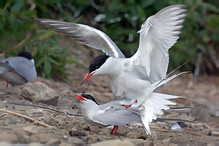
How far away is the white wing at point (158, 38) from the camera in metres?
3.39

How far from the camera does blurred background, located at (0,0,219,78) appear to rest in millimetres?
5516

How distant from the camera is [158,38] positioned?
3.55 meters

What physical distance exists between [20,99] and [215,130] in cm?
224

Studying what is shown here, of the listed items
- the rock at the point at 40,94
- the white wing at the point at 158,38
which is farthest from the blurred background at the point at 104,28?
the white wing at the point at 158,38

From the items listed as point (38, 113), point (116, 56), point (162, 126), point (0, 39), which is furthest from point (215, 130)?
point (0, 39)

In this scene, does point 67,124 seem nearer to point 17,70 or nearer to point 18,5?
point 17,70

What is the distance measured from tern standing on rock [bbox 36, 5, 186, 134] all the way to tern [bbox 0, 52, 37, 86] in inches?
53.5

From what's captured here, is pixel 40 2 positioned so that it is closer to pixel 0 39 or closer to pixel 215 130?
pixel 0 39

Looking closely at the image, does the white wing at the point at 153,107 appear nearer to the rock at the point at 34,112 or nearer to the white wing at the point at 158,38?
the white wing at the point at 158,38

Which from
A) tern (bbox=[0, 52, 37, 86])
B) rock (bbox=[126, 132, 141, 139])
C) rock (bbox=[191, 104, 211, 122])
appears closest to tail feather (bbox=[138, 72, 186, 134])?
rock (bbox=[126, 132, 141, 139])

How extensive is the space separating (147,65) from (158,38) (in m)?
0.31

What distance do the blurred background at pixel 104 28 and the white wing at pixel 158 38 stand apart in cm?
174

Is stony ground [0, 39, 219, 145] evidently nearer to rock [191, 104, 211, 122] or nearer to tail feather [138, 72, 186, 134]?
rock [191, 104, 211, 122]

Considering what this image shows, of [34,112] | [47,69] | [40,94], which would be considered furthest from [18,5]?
[34,112]
